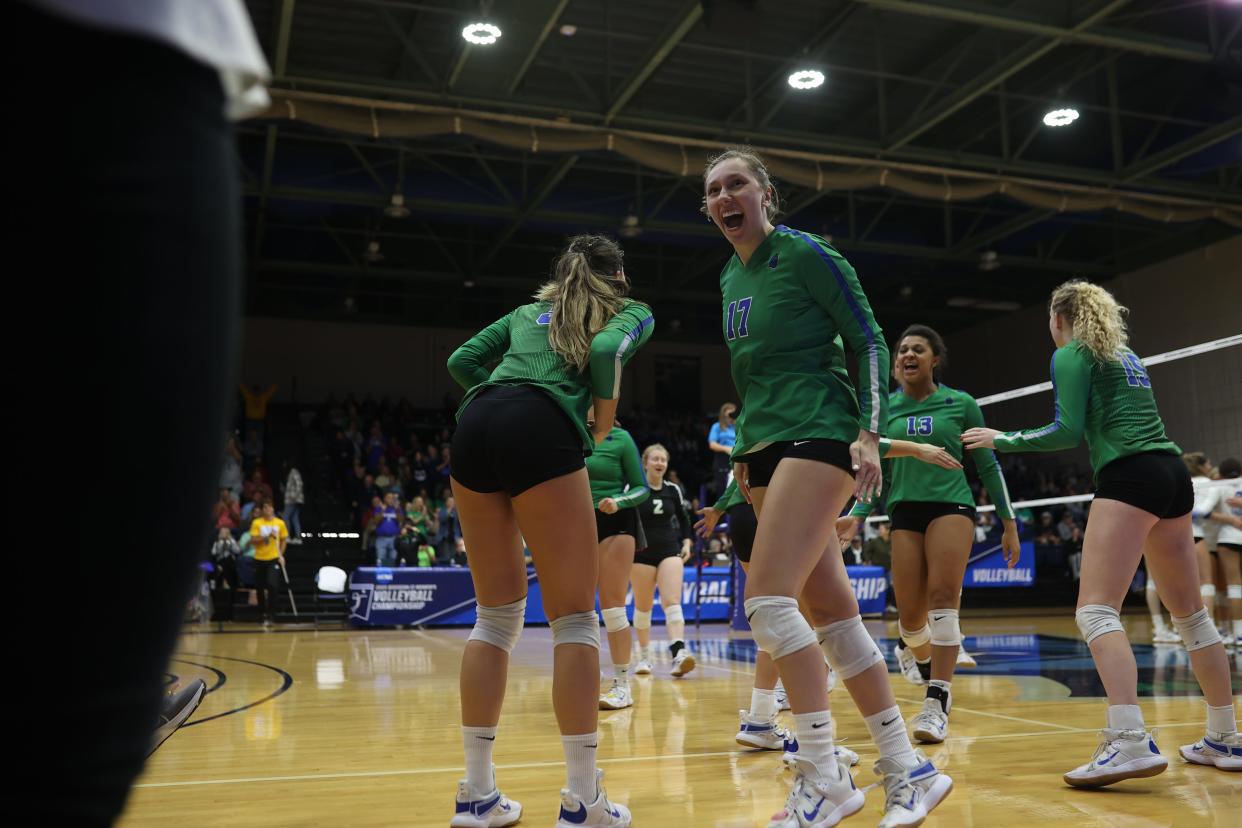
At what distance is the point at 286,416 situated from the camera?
77.9ft

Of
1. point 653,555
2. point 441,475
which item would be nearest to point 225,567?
point 441,475

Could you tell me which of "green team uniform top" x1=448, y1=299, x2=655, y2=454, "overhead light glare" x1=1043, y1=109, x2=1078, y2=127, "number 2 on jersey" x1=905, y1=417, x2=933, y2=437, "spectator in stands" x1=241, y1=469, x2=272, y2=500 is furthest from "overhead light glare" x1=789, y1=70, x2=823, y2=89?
"green team uniform top" x1=448, y1=299, x2=655, y2=454

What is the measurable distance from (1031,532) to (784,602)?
19387 mm

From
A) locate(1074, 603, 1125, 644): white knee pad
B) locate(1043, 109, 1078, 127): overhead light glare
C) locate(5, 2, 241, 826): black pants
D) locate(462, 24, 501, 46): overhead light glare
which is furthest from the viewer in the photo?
locate(1043, 109, 1078, 127): overhead light glare

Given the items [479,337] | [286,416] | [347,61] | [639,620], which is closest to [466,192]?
[347,61]

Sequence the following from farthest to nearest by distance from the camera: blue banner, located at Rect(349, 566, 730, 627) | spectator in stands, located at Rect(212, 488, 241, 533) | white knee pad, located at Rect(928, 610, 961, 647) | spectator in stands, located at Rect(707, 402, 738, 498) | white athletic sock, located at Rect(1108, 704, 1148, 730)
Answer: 1. spectator in stands, located at Rect(212, 488, 241, 533)
2. blue banner, located at Rect(349, 566, 730, 627)
3. spectator in stands, located at Rect(707, 402, 738, 498)
4. white knee pad, located at Rect(928, 610, 961, 647)
5. white athletic sock, located at Rect(1108, 704, 1148, 730)

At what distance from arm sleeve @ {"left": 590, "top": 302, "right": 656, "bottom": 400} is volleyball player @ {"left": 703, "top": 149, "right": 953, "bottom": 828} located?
0.33 m

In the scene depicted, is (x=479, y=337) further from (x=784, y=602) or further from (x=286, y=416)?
(x=286, y=416)

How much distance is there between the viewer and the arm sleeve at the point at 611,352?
310 cm

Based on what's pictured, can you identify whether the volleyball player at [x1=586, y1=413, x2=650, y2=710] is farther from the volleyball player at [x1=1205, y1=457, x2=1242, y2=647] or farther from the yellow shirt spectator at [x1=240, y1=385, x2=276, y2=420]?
the yellow shirt spectator at [x1=240, y1=385, x2=276, y2=420]

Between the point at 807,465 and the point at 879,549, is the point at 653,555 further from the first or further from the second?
the point at 879,549

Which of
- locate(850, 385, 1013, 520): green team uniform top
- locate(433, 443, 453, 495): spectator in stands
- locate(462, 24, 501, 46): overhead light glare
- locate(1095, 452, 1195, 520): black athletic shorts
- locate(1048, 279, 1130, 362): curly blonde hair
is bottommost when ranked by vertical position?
locate(1095, 452, 1195, 520): black athletic shorts

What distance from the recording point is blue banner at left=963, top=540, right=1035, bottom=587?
1647 centimetres

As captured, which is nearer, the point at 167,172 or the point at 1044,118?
the point at 167,172
